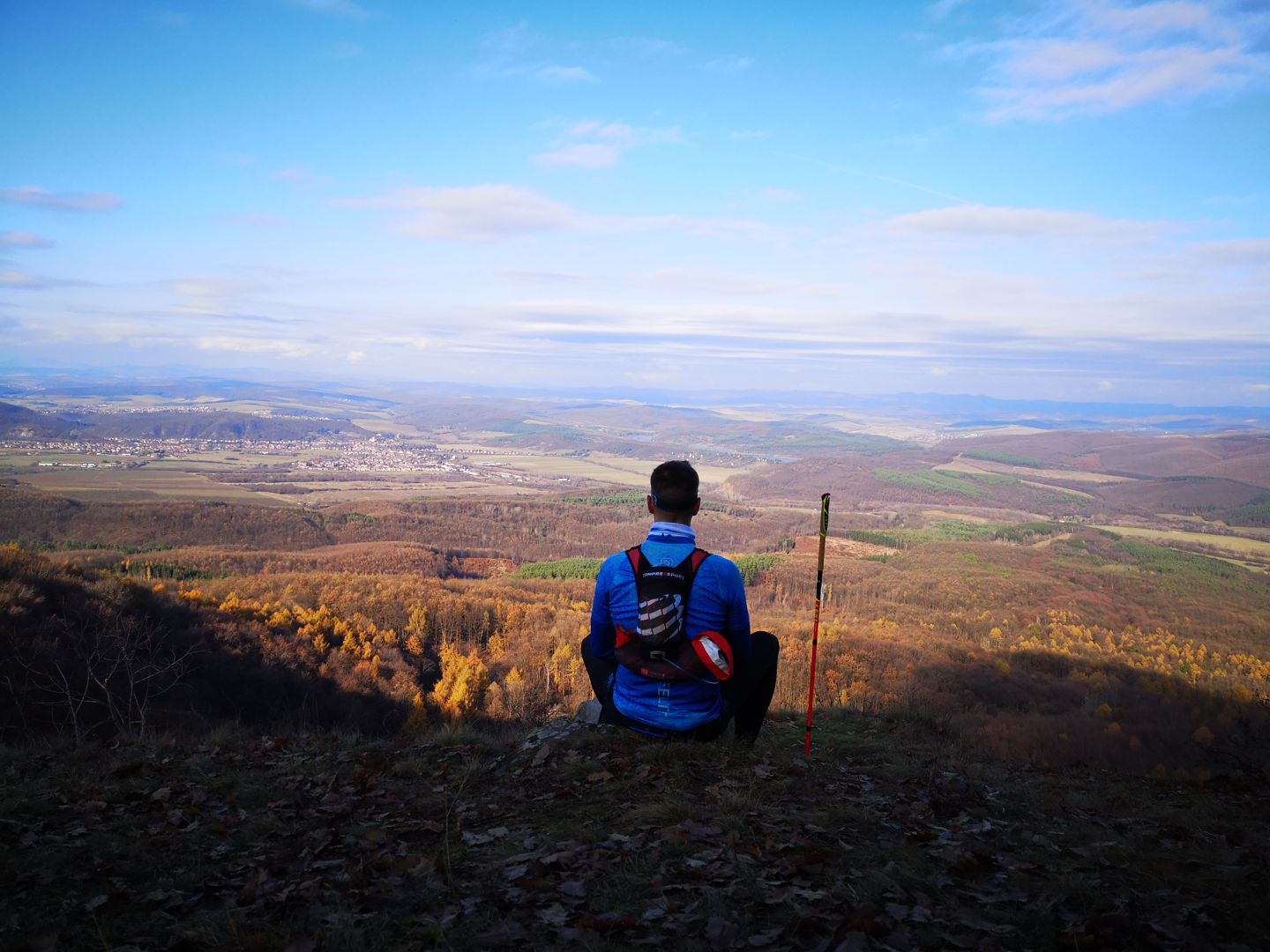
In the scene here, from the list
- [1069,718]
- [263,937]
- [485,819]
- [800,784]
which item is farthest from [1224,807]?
[1069,718]

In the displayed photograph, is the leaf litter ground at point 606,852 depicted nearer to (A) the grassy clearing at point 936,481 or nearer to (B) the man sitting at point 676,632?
(B) the man sitting at point 676,632

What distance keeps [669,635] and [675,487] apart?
1.29 m

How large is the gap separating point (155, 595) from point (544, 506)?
91.3 meters

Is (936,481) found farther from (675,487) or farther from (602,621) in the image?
(675,487)

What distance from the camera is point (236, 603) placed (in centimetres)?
3509

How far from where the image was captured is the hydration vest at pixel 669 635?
5730mm

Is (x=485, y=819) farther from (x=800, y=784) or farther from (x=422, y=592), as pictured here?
(x=422, y=592)

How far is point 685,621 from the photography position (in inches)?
233

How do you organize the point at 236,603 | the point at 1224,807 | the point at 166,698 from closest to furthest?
1. the point at 1224,807
2. the point at 166,698
3. the point at 236,603

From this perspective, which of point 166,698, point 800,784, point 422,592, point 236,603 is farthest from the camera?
point 422,592

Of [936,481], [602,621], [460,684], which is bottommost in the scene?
[460,684]

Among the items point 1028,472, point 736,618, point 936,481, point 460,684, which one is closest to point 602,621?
point 736,618

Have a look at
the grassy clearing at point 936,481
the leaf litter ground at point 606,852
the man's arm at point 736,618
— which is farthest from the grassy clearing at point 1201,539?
the man's arm at point 736,618

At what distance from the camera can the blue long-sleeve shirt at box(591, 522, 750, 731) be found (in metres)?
5.87
